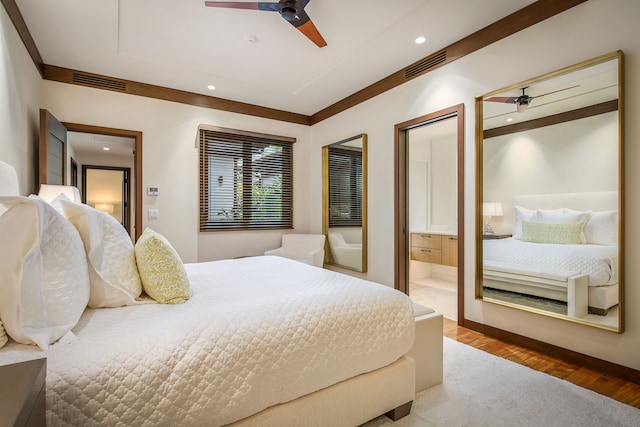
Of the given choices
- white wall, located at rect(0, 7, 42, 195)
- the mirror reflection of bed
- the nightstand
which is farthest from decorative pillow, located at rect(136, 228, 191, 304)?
the mirror reflection of bed

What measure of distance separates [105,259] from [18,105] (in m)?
2.12

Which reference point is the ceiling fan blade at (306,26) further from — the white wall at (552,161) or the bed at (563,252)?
the bed at (563,252)

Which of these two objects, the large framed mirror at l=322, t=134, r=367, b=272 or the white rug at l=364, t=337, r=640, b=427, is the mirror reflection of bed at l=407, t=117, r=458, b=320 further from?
the white rug at l=364, t=337, r=640, b=427

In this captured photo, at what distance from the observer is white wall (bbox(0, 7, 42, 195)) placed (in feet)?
7.07

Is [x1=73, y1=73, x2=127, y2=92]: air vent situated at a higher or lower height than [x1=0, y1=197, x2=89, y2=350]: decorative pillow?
higher

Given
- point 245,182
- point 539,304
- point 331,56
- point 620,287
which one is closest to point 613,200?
point 620,287

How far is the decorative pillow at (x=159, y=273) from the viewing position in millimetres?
1550

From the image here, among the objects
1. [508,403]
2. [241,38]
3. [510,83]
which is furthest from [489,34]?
[508,403]

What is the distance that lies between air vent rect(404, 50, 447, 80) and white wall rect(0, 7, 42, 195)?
3417 mm

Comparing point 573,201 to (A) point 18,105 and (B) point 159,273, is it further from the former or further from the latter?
(A) point 18,105

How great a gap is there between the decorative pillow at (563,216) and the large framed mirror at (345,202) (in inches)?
78.5

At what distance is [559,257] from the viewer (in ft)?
7.70

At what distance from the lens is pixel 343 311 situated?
1.49 meters

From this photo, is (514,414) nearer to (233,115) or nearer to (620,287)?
(620,287)
